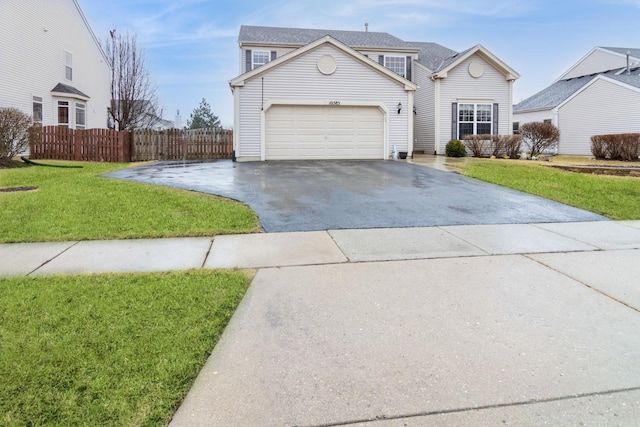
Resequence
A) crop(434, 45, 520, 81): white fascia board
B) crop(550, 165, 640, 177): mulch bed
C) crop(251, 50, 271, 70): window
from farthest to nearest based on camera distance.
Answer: crop(251, 50, 271, 70): window
crop(434, 45, 520, 81): white fascia board
crop(550, 165, 640, 177): mulch bed

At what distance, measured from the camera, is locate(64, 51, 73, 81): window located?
76.6 feet

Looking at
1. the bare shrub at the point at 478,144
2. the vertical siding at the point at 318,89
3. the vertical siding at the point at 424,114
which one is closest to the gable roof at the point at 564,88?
the bare shrub at the point at 478,144

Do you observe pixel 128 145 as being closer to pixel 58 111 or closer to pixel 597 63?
pixel 58 111

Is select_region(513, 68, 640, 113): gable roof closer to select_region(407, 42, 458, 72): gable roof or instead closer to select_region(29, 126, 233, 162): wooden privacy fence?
select_region(407, 42, 458, 72): gable roof

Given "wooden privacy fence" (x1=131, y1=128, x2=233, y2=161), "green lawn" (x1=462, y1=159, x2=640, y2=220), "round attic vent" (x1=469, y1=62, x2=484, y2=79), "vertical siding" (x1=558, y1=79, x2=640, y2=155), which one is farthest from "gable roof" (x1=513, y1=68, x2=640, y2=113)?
"wooden privacy fence" (x1=131, y1=128, x2=233, y2=161)

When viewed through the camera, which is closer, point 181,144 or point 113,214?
point 113,214

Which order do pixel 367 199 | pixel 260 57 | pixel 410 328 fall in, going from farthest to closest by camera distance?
pixel 260 57
pixel 367 199
pixel 410 328

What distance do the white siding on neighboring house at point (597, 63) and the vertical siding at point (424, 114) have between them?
15154 millimetres

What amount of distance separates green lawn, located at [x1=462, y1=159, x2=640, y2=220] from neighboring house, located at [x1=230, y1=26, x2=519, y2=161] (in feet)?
21.3

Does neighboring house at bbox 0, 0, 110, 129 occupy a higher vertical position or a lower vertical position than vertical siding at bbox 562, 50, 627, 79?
lower

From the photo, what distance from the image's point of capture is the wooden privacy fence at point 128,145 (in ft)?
59.8

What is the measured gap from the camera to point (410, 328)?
352cm

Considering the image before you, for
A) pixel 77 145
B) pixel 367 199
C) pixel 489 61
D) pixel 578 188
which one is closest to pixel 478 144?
pixel 489 61

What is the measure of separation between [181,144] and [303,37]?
10.3 metres
